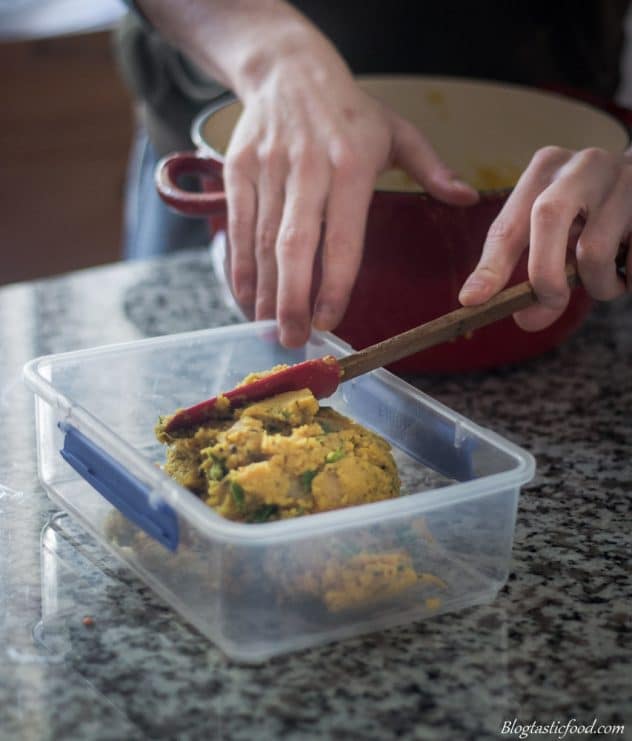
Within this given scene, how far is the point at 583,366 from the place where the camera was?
3.92 ft

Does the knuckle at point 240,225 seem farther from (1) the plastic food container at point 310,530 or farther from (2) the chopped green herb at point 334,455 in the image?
(2) the chopped green herb at point 334,455

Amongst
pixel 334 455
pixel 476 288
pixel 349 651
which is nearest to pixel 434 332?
pixel 476 288

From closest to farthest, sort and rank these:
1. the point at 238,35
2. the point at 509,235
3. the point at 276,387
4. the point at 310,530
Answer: the point at 310,530
the point at 276,387
the point at 509,235
the point at 238,35

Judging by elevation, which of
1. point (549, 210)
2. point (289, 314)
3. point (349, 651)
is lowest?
point (349, 651)

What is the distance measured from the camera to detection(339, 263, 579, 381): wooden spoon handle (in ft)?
2.82

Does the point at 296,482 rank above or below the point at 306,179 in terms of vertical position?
below

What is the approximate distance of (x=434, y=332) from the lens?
34.1 inches

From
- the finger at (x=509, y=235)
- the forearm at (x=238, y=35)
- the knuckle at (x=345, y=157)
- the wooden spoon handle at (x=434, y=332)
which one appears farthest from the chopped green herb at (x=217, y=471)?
the forearm at (x=238, y=35)

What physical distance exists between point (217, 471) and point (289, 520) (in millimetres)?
99

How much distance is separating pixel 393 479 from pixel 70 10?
7.84 feet

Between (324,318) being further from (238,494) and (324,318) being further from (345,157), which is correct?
(238,494)

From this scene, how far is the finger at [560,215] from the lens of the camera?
2.90 feet

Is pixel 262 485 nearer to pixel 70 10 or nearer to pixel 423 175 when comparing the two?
pixel 423 175

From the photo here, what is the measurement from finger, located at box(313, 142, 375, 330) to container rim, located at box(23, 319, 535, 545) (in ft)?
0.42
